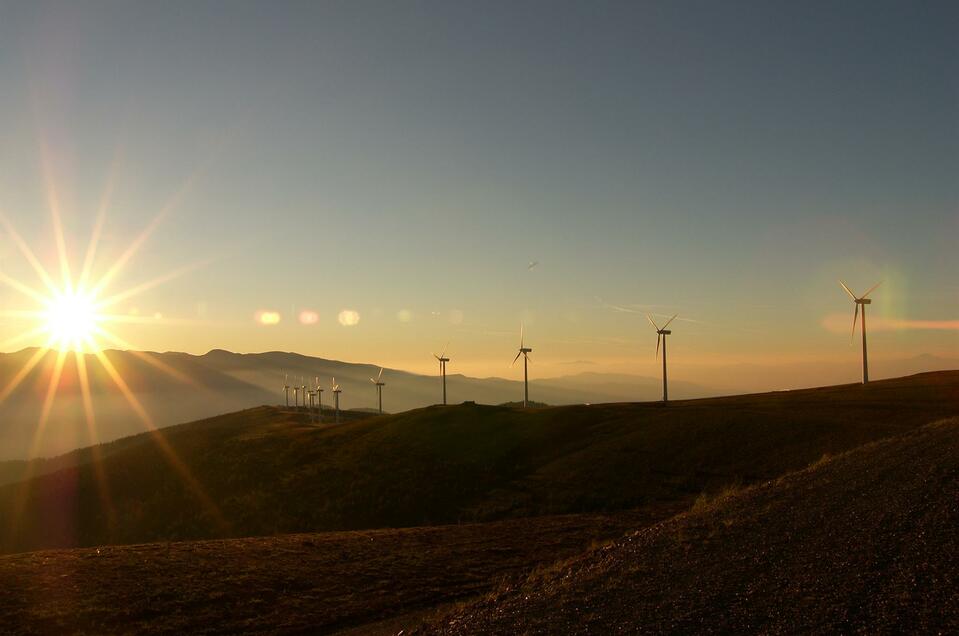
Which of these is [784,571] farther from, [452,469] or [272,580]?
[452,469]

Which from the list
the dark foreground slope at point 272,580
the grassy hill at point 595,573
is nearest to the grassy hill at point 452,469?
the grassy hill at point 595,573

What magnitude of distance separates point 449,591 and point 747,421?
4049 cm

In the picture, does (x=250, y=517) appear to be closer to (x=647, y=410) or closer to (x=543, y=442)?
(x=543, y=442)

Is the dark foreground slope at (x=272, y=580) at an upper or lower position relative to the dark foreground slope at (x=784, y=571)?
lower

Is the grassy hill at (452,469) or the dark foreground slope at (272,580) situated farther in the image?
the grassy hill at (452,469)

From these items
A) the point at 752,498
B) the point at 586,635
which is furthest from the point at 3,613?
the point at 752,498

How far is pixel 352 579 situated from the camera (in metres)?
29.5

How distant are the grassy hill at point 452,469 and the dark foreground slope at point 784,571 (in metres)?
22.0

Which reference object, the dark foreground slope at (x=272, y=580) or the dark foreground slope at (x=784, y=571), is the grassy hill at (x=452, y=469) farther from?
the dark foreground slope at (x=784, y=571)

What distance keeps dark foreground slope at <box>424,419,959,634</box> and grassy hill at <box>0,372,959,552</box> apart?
72.2 feet

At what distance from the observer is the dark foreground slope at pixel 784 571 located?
13.5m

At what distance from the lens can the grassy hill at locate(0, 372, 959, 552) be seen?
49562mm

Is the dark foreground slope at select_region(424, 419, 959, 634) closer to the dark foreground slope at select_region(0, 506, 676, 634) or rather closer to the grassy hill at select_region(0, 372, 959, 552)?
the dark foreground slope at select_region(0, 506, 676, 634)

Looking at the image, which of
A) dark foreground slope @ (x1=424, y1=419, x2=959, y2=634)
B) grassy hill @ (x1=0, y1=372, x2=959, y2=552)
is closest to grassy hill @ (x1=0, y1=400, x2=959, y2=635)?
dark foreground slope @ (x1=424, y1=419, x2=959, y2=634)
